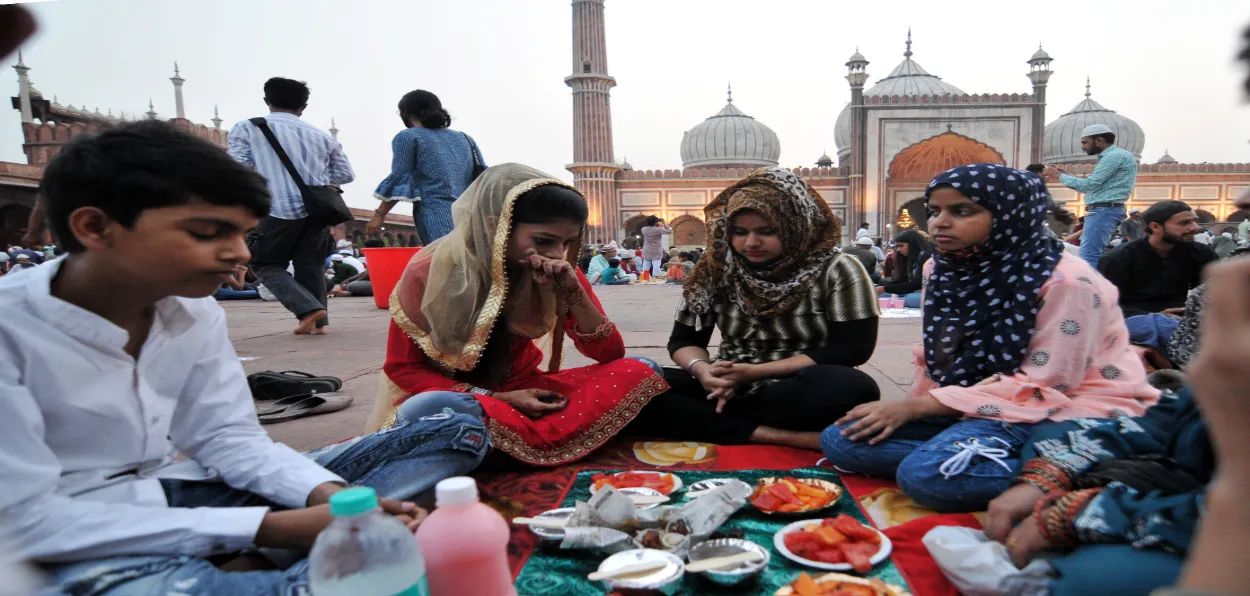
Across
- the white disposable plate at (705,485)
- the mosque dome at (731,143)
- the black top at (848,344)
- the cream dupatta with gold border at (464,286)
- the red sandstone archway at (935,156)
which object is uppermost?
the mosque dome at (731,143)

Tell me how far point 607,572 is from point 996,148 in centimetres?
1989

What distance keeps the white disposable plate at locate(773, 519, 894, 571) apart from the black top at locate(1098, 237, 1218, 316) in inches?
101

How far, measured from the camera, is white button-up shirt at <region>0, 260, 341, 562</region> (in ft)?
2.56

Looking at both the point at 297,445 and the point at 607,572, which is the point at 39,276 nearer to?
the point at 607,572

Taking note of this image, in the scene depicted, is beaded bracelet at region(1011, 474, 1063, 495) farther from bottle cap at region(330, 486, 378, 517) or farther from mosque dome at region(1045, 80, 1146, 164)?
mosque dome at region(1045, 80, 1146, 164)

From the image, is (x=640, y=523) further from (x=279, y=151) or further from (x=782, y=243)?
(x=279, y=151)

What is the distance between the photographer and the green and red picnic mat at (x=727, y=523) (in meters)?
1.09

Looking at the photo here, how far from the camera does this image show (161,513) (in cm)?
86

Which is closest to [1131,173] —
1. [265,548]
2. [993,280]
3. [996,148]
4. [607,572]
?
[993,280]

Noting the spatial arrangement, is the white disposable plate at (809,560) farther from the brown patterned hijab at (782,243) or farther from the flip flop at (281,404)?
the flip flop at (281,404)

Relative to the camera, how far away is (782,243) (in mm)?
1814

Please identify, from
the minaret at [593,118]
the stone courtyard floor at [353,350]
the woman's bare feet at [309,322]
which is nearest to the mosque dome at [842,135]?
the minaret at [593,118]

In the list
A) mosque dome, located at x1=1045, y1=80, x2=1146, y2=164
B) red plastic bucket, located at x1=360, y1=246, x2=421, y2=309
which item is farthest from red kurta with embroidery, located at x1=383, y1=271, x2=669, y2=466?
mosque dome, located at x1=1045, y1=80, x2=1146, y2=164

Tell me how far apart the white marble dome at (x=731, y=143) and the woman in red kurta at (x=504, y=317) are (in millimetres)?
20898
